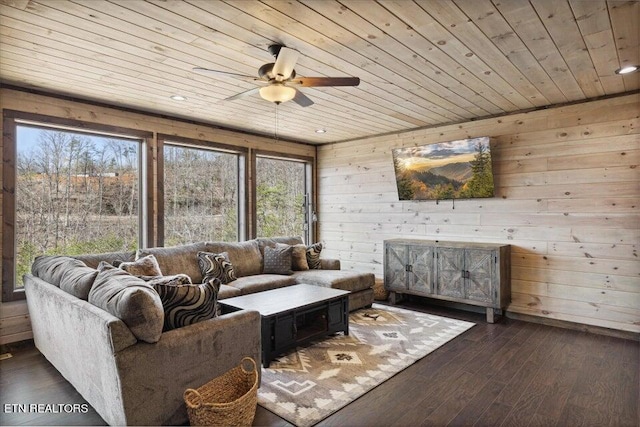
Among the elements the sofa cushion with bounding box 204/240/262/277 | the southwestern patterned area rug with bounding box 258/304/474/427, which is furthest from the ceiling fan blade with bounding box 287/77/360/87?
the sofa cushion with bounding box 204/240/262/277

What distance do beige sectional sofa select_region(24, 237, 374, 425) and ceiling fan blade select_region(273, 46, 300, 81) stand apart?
1716 mm

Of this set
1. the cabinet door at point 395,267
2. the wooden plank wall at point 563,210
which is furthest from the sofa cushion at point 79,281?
the wooden plank wall at point 563,210

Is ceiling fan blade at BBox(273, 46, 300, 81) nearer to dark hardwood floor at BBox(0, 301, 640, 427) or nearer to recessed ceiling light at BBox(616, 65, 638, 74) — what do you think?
dark hardwood floor at BBox(0, 301, 640, 427)

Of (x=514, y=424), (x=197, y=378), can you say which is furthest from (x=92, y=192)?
(x=514, y=424)

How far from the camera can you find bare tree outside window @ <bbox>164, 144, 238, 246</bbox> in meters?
4.84

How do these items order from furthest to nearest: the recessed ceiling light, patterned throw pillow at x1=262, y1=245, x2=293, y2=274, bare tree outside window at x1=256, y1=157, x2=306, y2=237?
bare tree outside window at x1=256, y1=157, x2=306, y2=237, patterned throw pillow at x1=262, y1=245, x2=293, y2=274, the recessed ceiling light

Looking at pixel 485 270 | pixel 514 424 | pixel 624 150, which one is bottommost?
pixel 514 424

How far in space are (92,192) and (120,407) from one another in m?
2.96

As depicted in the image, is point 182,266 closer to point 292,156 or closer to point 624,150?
point 292,156

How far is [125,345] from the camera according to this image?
6.61ft

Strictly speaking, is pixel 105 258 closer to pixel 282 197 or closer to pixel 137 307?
pixel 137 307

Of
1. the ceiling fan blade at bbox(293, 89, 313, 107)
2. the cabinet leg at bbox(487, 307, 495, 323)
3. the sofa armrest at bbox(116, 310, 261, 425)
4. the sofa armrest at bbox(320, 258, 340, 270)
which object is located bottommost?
the cabinet leg at bbox(487, 307, 495, 323)

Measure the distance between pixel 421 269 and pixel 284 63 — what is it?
3357 mm

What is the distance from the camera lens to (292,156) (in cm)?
637
